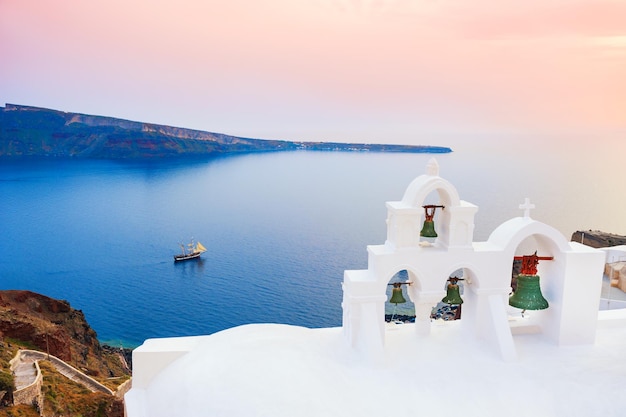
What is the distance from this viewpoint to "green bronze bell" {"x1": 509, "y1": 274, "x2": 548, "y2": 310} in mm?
10148

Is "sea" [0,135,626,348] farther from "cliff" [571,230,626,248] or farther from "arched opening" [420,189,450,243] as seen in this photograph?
"cliff" [571,230,626,248]

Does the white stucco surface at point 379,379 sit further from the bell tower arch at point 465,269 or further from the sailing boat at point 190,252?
the sailing boat at point 190,252

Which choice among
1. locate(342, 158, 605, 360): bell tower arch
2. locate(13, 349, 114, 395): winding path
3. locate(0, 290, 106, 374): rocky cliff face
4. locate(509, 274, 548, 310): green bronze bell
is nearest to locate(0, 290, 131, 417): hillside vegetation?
locate(0, 290, 106, 374): rocky cliff face

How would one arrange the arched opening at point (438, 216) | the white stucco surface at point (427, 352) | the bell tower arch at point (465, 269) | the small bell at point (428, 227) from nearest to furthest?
the white stucco surface at point (427, 352) → the bell tower arch at point (465, 269) → the arched opening at point (438, 216) → the small bell at point (428, 227)

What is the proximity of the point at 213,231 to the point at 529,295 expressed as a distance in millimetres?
66262

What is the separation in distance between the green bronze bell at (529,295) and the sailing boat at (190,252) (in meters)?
52.2

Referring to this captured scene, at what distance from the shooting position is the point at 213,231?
73000 millimetres

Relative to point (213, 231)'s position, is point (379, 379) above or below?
above

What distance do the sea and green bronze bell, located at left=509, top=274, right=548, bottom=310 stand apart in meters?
6.36

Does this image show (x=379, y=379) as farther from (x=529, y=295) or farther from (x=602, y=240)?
(x=602, y=240)

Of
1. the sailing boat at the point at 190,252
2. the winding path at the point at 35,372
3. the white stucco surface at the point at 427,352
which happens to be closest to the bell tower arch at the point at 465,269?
the white stucco surface at the point at 427,352

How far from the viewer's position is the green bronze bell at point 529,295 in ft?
33.3

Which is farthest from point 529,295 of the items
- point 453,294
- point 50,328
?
point 50,328

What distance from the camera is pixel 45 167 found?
144 meters
